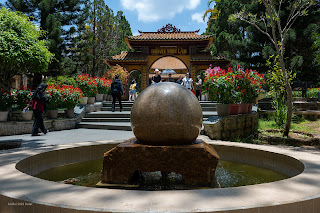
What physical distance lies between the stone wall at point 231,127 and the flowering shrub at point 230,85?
686 mm

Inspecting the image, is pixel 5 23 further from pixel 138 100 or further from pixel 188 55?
pixel 188 55

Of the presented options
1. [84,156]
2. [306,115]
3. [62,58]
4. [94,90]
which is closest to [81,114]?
[94,90]

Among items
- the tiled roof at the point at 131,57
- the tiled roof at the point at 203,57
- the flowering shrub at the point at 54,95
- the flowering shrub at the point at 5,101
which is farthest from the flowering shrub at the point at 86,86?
the tiled roof at the point at 203,57

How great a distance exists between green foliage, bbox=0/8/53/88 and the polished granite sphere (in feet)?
27.0

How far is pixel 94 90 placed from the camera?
44.0 ft

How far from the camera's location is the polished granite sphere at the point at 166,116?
10.8ft

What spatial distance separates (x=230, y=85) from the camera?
8.58 meters

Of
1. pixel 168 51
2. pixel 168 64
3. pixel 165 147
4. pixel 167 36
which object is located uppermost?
pixel 167 36

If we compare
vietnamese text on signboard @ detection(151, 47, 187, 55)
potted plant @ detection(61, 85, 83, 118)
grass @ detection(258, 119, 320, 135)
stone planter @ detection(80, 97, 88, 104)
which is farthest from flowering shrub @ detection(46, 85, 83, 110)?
vietnamese text on signboard @ detection(151, 47, 187, 55)

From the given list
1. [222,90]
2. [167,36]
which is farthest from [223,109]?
[167,36]

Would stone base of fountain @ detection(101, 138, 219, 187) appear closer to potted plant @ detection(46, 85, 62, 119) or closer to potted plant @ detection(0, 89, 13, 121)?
potted plant @ detection(0, 89, 13, 121)

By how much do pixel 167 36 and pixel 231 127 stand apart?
14566 millimetres

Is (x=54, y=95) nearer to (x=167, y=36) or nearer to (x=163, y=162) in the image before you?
Answer: (x=163, y=162)

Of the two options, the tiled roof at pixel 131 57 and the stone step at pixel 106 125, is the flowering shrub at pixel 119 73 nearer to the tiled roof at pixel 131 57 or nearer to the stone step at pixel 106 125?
the tiled roof at pixel 131 57
